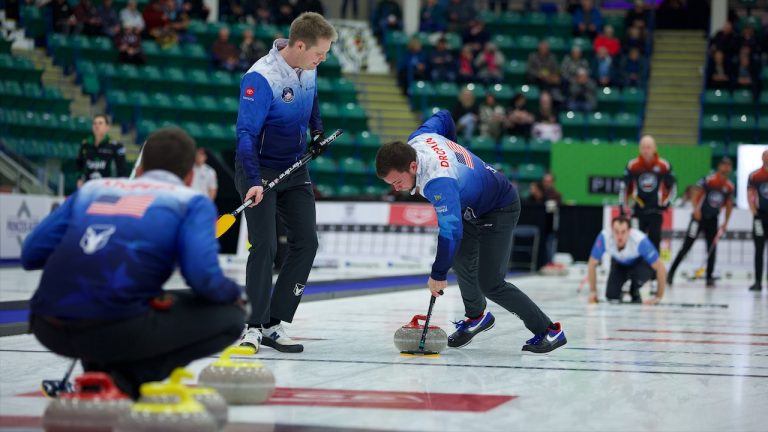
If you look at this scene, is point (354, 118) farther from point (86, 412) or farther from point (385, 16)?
point (86, 412)

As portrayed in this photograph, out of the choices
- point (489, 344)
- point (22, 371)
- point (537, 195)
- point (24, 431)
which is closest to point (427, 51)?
point (537, 195)

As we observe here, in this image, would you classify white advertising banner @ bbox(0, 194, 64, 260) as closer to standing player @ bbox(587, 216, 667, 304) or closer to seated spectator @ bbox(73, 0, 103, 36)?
seated spectator @ bbox(73, 0, 103, 36)

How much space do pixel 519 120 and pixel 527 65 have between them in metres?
2.24

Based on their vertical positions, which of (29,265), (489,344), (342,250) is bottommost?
(342,250)

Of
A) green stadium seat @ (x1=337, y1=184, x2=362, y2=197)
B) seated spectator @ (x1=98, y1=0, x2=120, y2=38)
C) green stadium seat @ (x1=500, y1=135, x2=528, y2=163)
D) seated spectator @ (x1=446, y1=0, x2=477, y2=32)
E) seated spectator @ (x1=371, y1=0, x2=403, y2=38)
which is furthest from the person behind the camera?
seated spectator @ (x1=446, y1=0, x2=477, y2=32)

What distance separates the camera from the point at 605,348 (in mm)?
6980

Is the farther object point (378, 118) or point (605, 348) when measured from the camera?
point (378, 118)

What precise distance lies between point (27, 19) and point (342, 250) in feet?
29.2

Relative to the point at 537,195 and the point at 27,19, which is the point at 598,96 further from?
the point at 27,19

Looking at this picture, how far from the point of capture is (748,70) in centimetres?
2334

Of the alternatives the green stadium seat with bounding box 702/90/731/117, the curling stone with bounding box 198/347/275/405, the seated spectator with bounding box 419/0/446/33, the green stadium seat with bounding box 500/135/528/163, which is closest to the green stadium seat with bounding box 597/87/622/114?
the green stadium seat with bounding box 702/90/731/117

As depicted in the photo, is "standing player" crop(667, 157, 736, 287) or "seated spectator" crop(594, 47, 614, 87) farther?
"seated spectator" crop(594, 47, 614, 87)

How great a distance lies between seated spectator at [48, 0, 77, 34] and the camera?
2156 centimetres

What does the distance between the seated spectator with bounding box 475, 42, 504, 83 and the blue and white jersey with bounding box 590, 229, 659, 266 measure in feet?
39.3
